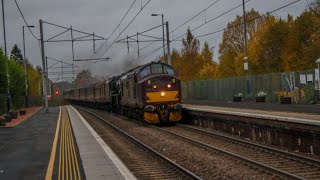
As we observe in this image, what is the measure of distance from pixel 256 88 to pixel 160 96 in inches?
760

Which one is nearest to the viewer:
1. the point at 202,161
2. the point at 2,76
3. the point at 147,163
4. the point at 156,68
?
the point at 202,161

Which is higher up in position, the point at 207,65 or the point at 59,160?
the point at 207,65

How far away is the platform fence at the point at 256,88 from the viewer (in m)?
33.0

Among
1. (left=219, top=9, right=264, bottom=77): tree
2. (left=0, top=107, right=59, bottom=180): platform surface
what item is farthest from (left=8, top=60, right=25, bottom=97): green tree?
(left=0, top=107, right=59, bottom=180): platform surface

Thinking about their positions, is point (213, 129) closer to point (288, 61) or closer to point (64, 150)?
point (64, 150)

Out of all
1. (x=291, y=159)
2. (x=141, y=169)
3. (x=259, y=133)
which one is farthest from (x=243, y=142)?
(x=141, y=169)

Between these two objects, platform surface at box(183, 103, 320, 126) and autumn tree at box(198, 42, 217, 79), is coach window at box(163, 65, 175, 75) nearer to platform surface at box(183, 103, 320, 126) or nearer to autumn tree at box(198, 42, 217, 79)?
platform surface at box(183, 103, 320, 126)

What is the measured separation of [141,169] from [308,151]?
5289 mm

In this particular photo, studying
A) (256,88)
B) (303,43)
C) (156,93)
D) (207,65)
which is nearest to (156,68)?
(156,93)

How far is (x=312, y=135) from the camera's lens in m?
14.0

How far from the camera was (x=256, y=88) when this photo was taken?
42688mm

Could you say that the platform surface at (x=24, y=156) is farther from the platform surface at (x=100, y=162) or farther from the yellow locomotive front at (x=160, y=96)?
the yellow locomotive front at (x=160, y=96)

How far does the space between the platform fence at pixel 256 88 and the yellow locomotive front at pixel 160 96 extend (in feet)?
37.3

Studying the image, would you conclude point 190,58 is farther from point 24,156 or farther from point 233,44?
point 24,156
